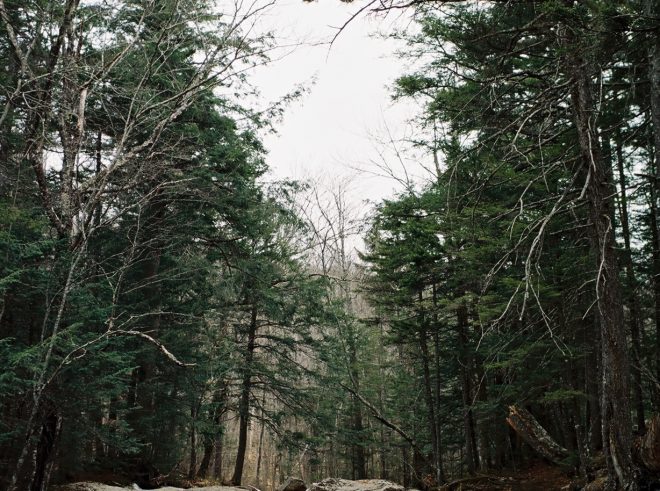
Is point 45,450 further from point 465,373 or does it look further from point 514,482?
point 465,373

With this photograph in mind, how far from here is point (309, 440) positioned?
13.9 meters

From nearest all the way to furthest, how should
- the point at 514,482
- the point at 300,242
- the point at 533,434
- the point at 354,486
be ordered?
1. the point at 533,434
2. the point at 514,482
3. the point at 354,486
4. the point at 300,242

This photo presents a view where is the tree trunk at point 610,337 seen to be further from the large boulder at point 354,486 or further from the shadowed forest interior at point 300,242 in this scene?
the large boulder at point 354,486

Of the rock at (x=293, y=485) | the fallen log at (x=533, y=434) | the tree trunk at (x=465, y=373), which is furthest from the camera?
the tree trunk at (x=465, y=373)

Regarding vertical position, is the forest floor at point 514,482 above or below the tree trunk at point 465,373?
below

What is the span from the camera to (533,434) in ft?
29.6

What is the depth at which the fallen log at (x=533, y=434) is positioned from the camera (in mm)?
8859

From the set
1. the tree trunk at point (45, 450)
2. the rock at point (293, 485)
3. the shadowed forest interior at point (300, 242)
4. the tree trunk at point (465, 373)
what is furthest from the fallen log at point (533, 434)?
the tree trunk at point (45, 450)

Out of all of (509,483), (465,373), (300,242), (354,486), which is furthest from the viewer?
(300,242)

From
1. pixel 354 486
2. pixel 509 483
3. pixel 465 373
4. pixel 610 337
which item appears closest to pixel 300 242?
pixel 465 373

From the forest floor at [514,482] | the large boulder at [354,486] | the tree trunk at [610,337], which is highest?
the tree trunk at [610,337]

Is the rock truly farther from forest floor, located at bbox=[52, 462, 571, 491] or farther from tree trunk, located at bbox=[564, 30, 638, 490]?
tree trunk, located at bbox=[564, 30, 638, 490]

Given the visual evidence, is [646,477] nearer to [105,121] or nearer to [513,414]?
[513,414]

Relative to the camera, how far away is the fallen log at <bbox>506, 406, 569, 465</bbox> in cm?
886
